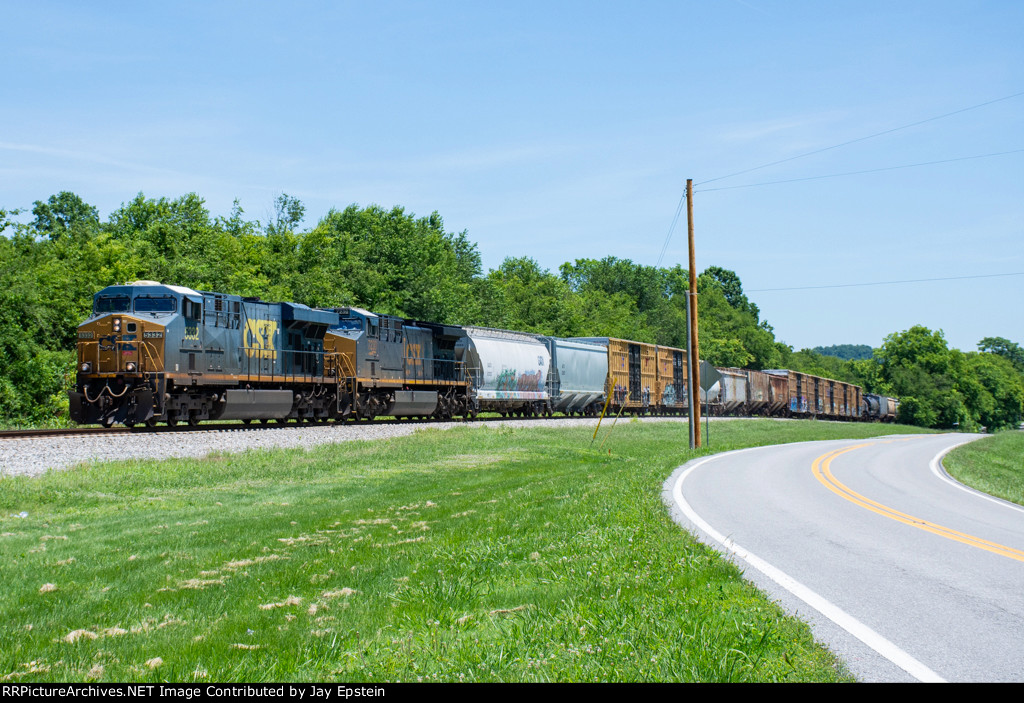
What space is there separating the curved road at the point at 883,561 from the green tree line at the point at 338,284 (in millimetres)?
21985

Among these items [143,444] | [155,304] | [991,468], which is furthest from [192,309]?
[991,468]

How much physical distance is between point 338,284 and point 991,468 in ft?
152

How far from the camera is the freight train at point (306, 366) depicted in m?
26.0

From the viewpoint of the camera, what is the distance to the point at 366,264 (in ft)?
235

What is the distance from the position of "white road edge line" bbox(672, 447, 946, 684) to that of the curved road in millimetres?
12

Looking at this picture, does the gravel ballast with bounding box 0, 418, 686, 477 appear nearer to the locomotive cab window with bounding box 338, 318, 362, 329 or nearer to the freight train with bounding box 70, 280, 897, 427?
the freight train with bounding box 70, 280, 897, 427

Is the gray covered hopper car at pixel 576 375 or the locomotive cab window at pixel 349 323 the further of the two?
the gray covered hopper car at pixel 576 375

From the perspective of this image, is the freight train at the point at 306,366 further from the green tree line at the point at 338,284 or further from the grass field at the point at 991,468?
the grass field at the point at 991,468

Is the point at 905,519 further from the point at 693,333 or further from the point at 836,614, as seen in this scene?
the point at 693,333

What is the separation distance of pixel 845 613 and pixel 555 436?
26303mm

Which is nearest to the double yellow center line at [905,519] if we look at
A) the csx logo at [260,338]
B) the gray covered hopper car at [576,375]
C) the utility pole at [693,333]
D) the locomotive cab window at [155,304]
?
the utility pole at [693,333]

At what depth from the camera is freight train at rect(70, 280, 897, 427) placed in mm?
25969

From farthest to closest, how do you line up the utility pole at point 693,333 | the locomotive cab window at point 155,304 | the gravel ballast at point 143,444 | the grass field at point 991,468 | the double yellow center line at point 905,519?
the utility pole at point 693,333
the locomotive cab window at point 155,304
the grass field at point 991,468
the gravel ballast at point 143,444
the double yellow center line at point 905,519
